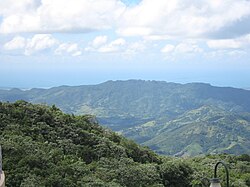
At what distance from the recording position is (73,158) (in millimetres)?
29062

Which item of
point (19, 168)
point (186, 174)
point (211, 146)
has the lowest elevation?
point (211, 146)

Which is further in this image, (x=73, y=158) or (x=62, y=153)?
(x=62, y=153)

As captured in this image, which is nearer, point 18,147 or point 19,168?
point 19,168

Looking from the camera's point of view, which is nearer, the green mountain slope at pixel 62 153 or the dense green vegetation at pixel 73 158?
the green mountain slope at pixel 62 153

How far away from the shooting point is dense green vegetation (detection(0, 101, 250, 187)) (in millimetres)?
23531

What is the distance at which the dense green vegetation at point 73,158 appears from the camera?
23531 mm

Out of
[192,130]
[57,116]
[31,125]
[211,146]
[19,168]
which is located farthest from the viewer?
[192,130]

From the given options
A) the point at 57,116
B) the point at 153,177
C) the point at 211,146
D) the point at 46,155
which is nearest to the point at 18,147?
the point at 46,155

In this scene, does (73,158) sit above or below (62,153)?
below

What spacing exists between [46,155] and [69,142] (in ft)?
20.8

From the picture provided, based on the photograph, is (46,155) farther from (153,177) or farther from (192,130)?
(192,130)

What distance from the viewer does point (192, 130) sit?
18275cm

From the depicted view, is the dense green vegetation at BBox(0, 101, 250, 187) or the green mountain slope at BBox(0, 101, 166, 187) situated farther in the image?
the dense green vegetation at BBox(0, 101, 250, 187)

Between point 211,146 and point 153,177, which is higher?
point 153,177
